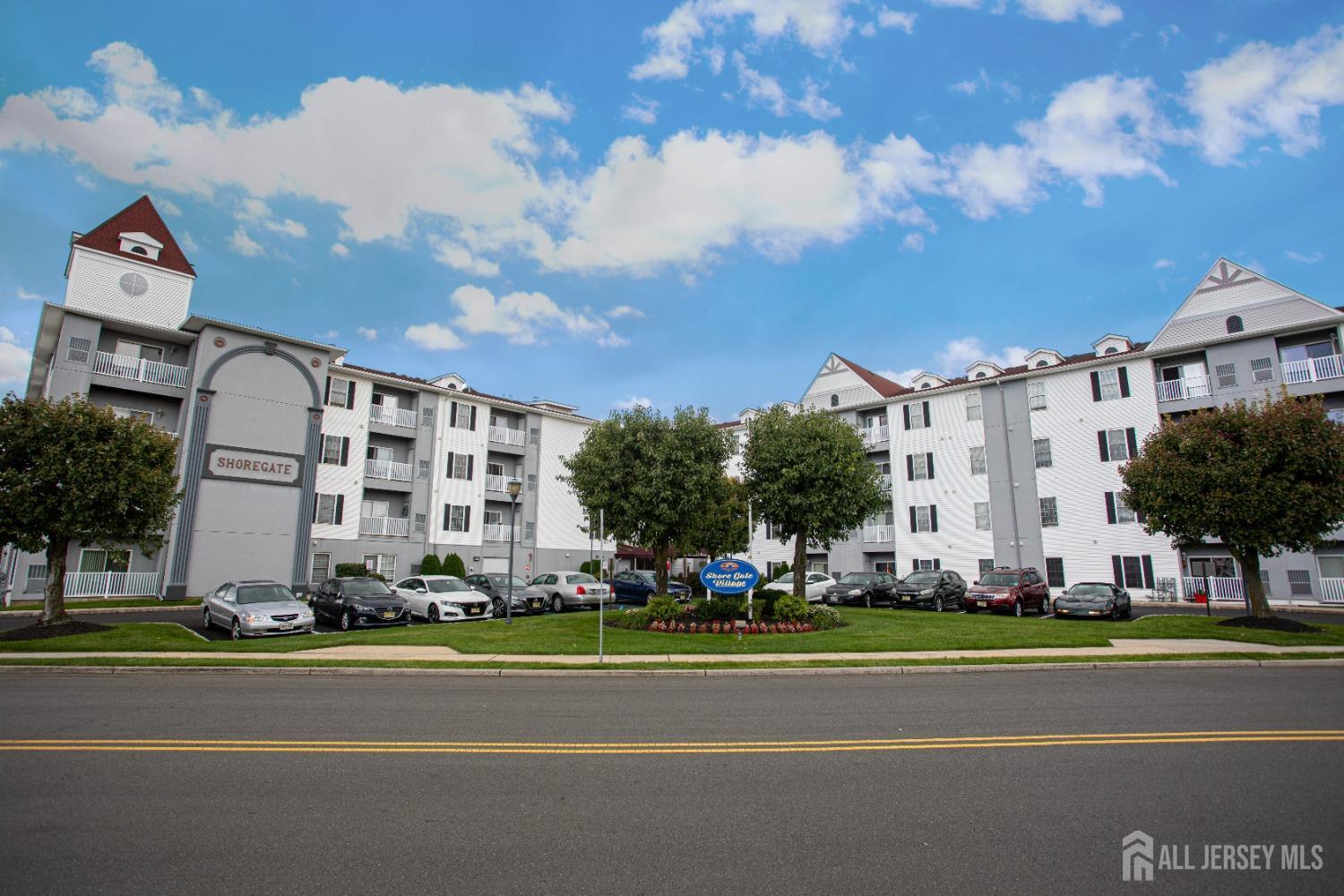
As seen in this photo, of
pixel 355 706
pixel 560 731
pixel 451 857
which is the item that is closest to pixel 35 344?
pixel 355 706

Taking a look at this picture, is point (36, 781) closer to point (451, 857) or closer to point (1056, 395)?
point (451, 857)

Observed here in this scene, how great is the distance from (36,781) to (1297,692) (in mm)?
15473

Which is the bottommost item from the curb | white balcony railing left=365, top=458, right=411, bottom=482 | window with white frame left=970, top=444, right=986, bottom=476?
the curb

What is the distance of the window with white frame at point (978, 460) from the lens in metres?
38.6

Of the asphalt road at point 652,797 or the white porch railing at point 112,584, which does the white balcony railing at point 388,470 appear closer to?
the white porch railing at point 112,584

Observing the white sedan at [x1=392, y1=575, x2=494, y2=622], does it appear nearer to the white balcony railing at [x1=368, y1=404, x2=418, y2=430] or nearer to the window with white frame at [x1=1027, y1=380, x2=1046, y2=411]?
the white balcony railing at [x1=368, y1=404, x2=418, y2=430]

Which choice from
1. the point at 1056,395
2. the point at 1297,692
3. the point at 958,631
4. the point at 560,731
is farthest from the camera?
the point at 1056,395

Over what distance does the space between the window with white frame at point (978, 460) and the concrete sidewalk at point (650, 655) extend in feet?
77.0

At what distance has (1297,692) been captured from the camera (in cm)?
1042

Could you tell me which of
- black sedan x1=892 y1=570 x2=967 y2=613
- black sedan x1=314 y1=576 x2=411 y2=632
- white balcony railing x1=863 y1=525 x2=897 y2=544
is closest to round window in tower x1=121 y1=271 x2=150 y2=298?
black sedan x1=314 y1=576 x2=411 y2=632

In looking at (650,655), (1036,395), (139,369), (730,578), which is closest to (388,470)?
(139,369)

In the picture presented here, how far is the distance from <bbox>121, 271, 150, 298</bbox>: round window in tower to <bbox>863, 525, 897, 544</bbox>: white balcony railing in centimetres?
3884

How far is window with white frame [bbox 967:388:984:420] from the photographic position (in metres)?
39.1

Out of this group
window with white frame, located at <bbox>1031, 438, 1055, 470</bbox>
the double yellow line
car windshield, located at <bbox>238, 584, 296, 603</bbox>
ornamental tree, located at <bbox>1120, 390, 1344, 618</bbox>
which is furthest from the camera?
window with white frame, located at <bbox>1031, 438, 1055, 470</bbox>
